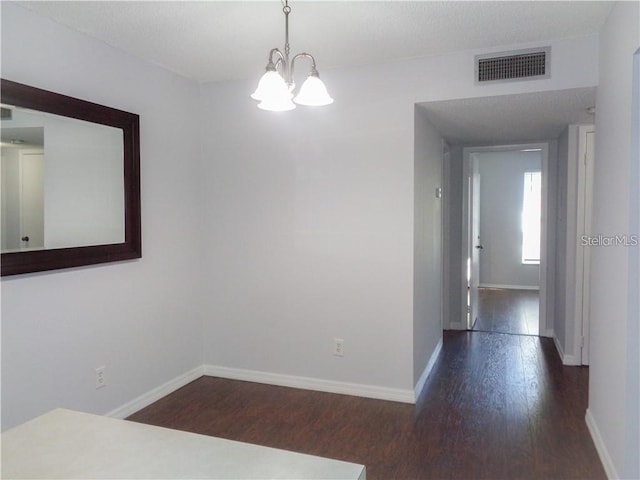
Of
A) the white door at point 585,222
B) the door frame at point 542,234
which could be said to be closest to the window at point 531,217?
the door frame at point 542,234

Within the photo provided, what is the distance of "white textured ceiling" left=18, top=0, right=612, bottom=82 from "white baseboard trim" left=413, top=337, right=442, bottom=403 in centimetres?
243

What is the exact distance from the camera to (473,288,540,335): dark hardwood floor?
5.60 m

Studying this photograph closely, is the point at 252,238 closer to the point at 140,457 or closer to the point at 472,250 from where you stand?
the point at 140,457

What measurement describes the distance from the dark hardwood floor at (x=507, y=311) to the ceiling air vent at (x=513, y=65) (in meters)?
3.30

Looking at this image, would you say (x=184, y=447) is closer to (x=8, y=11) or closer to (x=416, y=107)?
(x=8, y=11)

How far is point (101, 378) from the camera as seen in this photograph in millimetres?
3008

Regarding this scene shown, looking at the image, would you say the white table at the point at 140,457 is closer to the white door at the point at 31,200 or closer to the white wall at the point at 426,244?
the white door at the point at 31,200

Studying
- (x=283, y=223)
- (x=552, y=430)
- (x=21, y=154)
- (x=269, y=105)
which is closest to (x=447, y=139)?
(x=283, y=223)

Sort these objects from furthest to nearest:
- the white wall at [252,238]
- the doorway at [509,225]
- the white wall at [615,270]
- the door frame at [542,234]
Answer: the doorway at [509,225] → the door frame at [542,234] → the white wall at [252,238] → the white wall at [615,270]

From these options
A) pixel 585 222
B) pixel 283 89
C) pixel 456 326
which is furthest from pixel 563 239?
pixel 283 89

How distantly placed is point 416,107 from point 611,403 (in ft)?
7.25

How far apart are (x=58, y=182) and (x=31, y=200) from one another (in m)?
0.20

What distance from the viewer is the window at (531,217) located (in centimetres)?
823

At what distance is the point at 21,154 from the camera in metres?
2.44
